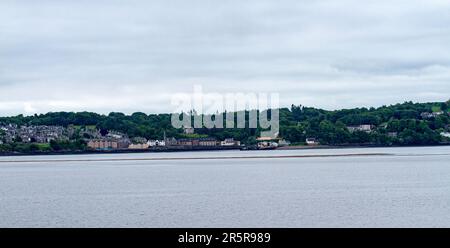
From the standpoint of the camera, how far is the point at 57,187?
274 ft

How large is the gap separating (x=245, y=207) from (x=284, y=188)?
20346 millimetres

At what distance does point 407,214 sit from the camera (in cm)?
5044

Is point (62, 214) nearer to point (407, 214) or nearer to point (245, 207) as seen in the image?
point (245, 207)

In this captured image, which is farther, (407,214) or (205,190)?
(205,190)

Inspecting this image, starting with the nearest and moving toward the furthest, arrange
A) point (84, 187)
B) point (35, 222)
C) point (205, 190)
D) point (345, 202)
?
point (35, 222) < point (345, 202) < point (205, 190) < point (84, 187)

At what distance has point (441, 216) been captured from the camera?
1929 inches
